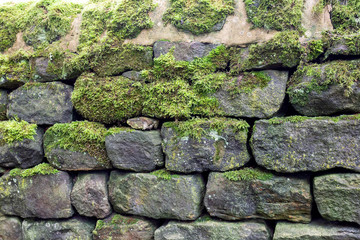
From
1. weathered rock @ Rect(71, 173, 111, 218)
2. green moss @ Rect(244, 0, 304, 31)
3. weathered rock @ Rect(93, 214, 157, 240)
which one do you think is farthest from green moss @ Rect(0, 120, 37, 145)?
green moss @ Rect(244, 0, 304, 31)

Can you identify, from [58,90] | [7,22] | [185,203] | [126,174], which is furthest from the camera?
[7,22]

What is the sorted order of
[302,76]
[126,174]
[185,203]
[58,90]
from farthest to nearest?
[58,90] → [126,174] → [185,203] → [302,76]

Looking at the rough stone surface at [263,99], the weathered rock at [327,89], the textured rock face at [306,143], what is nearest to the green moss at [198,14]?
the rough stone surface at [263,99]

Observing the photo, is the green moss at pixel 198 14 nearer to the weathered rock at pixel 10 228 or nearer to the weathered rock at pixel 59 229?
the weathered rock at pixel 59 229

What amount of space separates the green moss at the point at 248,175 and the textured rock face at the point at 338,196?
0.38 metres

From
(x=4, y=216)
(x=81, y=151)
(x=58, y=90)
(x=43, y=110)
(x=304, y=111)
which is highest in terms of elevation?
(x=304, y=111)

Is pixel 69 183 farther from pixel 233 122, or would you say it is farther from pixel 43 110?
pixel 233 122

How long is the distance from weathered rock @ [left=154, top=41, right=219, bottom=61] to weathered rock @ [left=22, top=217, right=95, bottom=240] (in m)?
1.82

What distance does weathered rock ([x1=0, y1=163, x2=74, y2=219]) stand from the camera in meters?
2.80

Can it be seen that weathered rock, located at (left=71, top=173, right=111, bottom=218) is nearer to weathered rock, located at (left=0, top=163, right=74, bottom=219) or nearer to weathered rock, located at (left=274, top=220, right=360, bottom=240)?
weathered rock, located at (left=0, top=163, right=74, bottom=219)

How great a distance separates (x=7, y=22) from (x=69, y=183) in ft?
6.39

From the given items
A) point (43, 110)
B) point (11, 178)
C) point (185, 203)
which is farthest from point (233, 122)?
point (11, 178)

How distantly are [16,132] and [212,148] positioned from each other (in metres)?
1.95

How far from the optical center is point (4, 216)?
303 cm
